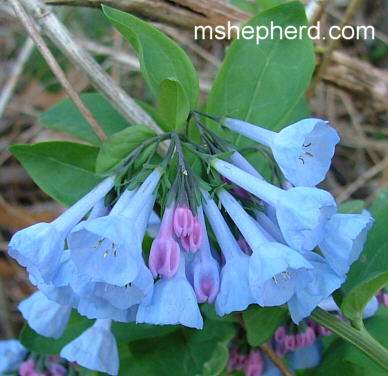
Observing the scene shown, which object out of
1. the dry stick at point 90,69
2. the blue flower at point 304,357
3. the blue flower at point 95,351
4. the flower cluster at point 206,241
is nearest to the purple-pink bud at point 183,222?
the flower cluster at point 206,241

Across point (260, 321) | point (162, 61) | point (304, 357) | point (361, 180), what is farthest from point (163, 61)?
point (361, 180)

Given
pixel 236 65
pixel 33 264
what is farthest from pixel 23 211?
pixel 33 264

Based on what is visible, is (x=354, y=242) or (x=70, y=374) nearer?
(x=354, y=242)

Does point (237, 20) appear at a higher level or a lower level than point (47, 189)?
higher

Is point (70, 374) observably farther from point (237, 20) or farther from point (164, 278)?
point (237, 20)

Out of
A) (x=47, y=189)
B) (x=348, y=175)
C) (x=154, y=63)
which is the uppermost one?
(x=154, y=63)

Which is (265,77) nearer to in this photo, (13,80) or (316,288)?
(316,288)

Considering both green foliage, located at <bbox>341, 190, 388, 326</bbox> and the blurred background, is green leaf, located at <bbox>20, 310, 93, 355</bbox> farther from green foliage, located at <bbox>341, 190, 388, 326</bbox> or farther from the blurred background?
the blurred background
